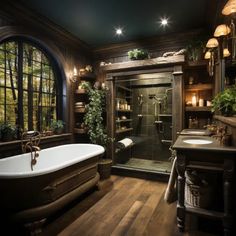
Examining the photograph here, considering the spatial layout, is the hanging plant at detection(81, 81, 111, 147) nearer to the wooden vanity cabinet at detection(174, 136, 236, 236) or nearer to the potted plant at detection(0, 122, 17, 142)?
the potted plant at detection(0, 122, 17, 142)

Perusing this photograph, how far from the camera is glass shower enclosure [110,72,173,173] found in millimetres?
4414

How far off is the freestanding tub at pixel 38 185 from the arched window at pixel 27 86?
0.80m

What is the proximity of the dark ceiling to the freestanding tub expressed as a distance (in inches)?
87.6

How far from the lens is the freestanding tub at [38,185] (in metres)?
1.85

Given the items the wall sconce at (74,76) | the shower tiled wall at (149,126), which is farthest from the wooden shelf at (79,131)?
the shower tiled wall at (149,126)

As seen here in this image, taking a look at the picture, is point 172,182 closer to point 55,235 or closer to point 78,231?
point 78,231

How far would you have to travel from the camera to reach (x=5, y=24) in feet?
8.87

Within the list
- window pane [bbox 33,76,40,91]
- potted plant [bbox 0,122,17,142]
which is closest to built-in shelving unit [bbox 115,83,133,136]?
window pane [bbox 33,76,40,91]

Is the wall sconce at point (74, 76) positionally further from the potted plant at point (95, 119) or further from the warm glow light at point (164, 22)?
the warm glow light at point (164, 22)

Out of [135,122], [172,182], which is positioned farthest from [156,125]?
[172,182]

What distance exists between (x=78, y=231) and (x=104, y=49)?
144 inches

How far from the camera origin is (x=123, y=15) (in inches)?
117

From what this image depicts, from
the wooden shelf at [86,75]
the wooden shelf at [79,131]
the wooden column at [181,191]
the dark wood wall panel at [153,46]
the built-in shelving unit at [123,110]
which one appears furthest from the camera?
the built-in shelving unit at [123,110]

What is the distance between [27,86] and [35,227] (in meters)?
2.26
